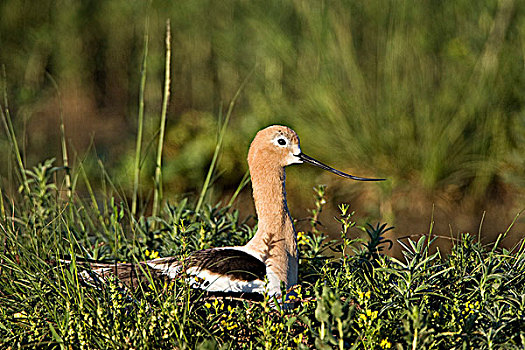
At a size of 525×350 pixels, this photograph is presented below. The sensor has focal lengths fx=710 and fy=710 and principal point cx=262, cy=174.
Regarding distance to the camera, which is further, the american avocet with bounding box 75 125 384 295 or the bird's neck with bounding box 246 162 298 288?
the bird's neck with bounding box 246 162 298 288

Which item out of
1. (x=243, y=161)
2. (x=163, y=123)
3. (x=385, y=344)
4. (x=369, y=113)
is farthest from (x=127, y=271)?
(x=369, y=113)

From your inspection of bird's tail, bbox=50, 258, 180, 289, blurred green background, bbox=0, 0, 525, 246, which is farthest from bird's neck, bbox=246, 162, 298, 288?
blurred green background, bbox=0, 0, 525, 246

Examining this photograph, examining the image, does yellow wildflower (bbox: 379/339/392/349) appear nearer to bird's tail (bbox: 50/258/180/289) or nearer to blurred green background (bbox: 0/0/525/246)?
bird's tail (bbox: 50/258/180/289)

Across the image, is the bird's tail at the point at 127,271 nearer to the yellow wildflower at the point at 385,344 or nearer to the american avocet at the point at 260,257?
the american avocet at the point at 260,257

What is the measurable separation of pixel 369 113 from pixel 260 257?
217cm

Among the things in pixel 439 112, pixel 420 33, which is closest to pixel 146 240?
pixel 439 112

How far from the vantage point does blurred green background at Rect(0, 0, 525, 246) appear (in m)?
4.88

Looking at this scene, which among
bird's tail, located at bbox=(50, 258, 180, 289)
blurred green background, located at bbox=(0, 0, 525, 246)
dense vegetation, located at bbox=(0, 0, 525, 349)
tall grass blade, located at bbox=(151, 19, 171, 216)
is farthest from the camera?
blurred green background, located at bbox=(0, 0, 525, 246)

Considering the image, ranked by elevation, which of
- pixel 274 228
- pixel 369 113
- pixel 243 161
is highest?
pixel 369 113

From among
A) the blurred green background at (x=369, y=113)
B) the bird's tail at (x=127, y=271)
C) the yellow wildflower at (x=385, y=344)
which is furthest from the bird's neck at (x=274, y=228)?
the blurred green background at (x=369, y=113)

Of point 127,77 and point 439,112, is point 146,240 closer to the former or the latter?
point 439,112

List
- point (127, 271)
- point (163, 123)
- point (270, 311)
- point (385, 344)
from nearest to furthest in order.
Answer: point (385, 344)
point (270, 311)
point (127, 271)
point (163, 123)

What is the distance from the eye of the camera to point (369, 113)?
5.02m

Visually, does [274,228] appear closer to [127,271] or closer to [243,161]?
[127,271]
